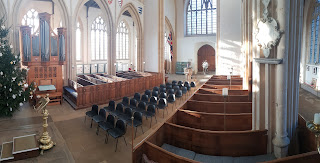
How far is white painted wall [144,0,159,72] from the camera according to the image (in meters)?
19.8

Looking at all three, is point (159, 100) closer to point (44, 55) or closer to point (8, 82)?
point (8, 82)

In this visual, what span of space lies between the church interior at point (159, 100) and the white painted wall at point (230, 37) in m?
0.09

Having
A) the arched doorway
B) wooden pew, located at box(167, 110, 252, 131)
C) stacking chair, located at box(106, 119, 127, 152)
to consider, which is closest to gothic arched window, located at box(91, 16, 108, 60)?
the arched doorway

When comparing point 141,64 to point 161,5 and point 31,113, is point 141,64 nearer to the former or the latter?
point 161,5

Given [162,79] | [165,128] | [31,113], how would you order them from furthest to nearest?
[162,79]
[31,113]
[165,128]

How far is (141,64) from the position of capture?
20.9 m

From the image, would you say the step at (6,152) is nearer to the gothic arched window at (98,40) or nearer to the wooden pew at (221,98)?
the wooden pew at (221,98)

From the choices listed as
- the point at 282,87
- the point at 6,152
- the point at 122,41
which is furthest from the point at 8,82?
the point at 122,41

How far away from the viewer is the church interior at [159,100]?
5.06 m

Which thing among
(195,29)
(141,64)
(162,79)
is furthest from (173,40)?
(162,79)

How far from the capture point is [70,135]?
7535 millimetres

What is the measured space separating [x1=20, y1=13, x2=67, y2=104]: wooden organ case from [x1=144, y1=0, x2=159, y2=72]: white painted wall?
9106 mm

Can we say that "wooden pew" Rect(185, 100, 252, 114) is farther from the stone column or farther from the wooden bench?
the stone column

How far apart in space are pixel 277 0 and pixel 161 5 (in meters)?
15.4
